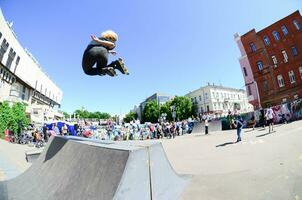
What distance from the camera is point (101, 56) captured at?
3.98 meters

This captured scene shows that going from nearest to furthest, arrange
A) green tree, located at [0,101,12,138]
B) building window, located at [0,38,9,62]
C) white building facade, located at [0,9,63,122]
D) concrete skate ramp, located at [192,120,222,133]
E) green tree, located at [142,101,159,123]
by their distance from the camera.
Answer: concrete skate ramp, located at [192,120,222,133]
green tree, located at [0,101,12,138]
building window, located at [0,38,9,62]
white building facade, located at [0,9,63,122]
green tree, located at [142,101,159,123]

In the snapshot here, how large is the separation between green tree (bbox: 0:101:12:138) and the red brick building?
3798 cm

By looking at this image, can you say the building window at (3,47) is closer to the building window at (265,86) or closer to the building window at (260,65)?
the building window at (260,65)

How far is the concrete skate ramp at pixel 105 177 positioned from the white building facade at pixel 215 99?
7173cm

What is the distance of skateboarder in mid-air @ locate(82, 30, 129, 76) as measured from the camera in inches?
155

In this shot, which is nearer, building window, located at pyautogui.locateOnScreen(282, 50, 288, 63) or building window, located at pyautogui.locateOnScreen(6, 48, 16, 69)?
building window, located at pyautogui.locateOnScreen(282, 50, 288, 63)

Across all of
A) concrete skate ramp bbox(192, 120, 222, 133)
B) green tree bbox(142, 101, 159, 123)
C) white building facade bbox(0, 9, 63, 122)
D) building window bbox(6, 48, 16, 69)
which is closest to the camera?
concrete skate ramp bbox(192, 120, 222, 133)

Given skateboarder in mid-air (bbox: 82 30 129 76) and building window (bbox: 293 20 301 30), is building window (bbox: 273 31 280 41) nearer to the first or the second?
building window (bbox: 293 20 301 30)

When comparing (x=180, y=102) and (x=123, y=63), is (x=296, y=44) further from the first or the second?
(x=180, y=102)

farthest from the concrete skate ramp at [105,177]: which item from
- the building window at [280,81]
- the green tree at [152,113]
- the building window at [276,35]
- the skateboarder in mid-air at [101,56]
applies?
the green tree at [152,113]

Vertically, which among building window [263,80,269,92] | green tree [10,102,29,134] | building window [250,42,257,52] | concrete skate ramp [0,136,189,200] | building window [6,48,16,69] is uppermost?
building window [6,48,16,69]

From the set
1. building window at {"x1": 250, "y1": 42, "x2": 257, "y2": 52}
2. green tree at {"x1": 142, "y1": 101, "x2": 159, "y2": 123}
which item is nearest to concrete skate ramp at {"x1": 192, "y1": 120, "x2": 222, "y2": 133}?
building window at {"x1": 250, "y1": 42, "x2": 257, "y2": 52}

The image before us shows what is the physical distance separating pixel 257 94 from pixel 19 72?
1820 inches

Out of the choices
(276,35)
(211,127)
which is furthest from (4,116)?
(276,35)
